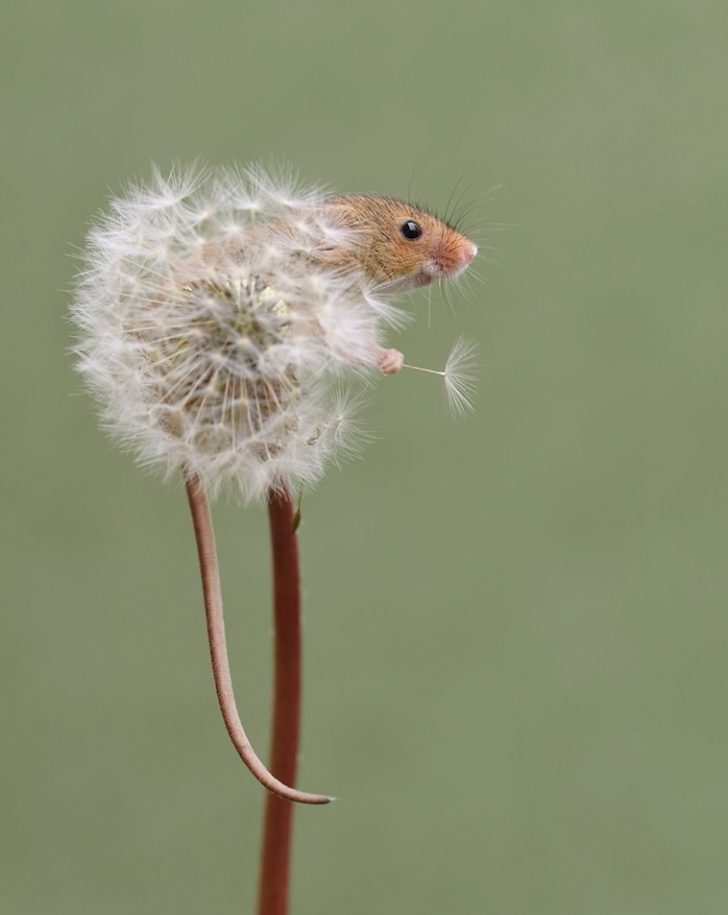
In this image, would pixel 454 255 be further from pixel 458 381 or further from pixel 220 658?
pixel 220 658

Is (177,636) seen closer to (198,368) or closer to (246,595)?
(246,595)

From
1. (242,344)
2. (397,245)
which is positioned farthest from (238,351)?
(397,245)

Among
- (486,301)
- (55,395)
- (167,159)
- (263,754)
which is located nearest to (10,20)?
(167,159)

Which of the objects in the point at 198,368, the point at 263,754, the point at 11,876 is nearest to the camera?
the point at 198,368

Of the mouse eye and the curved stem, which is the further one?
the mouse eye

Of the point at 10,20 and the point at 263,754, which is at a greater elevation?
the point at 10,20

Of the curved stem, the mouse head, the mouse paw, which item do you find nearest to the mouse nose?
the mouse head

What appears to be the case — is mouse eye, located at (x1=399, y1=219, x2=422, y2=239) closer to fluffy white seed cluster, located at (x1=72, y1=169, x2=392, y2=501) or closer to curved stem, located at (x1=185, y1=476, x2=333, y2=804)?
fluffy white seed cluster, located at (x1=72, y1=169, x2=392, y2=501)
